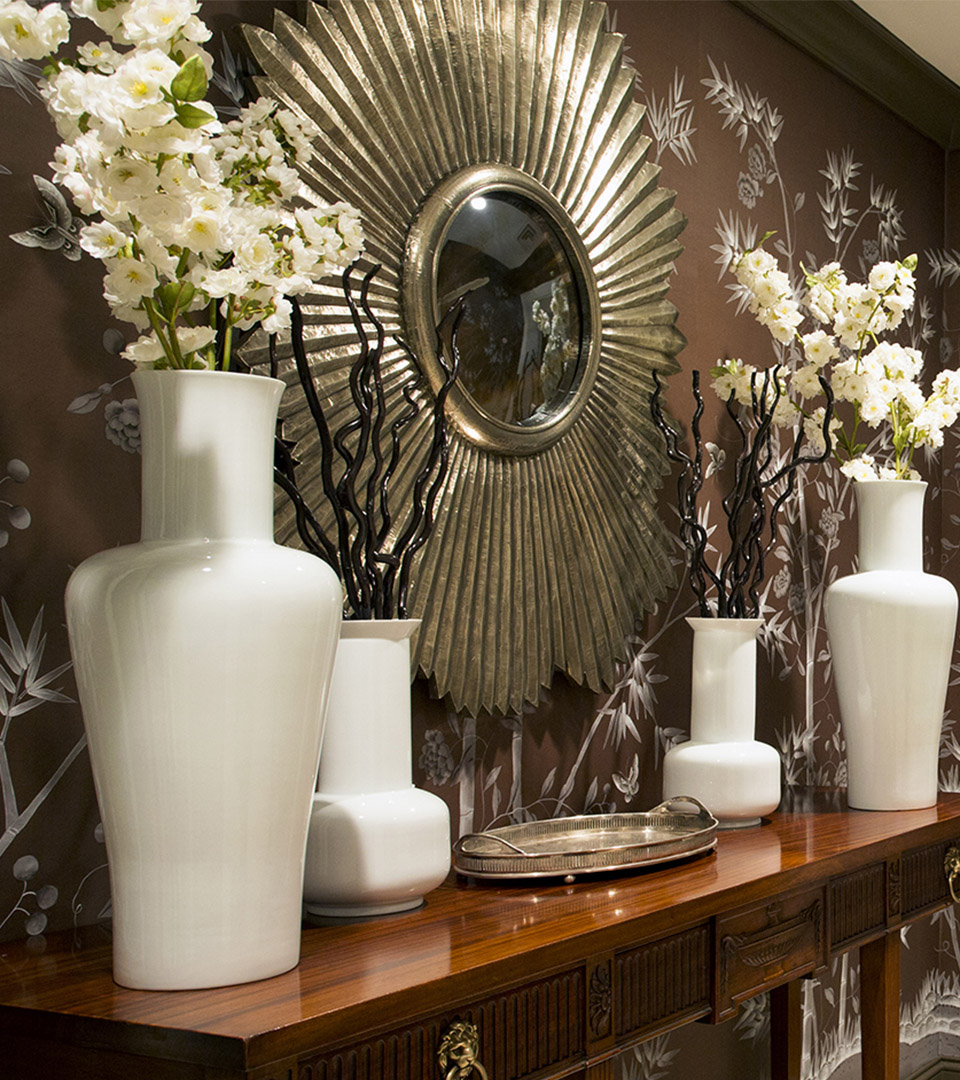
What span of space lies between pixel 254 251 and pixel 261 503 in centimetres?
22

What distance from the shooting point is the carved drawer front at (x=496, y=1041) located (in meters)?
1.05

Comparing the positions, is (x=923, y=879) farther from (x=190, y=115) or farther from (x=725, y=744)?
(x=190, y=115)

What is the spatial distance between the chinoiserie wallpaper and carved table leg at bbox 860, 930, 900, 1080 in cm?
34

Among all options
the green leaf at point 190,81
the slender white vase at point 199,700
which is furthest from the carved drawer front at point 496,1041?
the green leaf at point 190,81

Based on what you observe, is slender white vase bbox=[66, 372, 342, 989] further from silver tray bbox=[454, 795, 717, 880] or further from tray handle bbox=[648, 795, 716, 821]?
tray handle bbox=[648, 795, 716, 821]

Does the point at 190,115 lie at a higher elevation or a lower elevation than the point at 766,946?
higher

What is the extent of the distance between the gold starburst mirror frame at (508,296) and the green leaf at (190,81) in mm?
500

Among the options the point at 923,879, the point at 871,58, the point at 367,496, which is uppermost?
the point at 871,58

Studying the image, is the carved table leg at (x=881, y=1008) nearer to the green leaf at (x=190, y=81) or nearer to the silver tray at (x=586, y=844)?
the silver tray at (x=586, y=844)

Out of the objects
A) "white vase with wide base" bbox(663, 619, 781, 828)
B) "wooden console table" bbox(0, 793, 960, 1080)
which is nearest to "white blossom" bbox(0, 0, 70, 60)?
"wooden console table" bbox(0, 793, 960, 1080)

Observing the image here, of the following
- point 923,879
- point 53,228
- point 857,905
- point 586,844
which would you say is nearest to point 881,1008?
point 923,879

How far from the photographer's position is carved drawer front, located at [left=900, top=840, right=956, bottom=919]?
2.04 metres

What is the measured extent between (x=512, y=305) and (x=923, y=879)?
3.78ft

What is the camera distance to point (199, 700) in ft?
3.46
